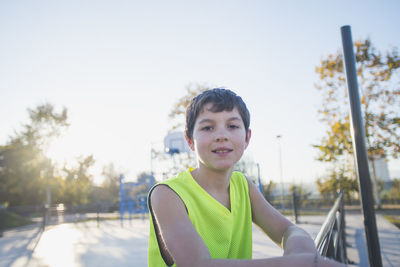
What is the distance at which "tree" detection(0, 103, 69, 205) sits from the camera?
19.1m

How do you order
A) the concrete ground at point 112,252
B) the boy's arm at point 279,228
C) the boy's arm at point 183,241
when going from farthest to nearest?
the concrete ground at point 112,252, the boy's arm at point 279,228, the boy's arm at point 183,241

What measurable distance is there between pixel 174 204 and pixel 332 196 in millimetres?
14603

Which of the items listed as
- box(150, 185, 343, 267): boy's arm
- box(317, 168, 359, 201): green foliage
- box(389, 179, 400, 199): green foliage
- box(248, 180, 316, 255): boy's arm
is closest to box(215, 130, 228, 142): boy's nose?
box(150, 185, 343, 267): boy's arm

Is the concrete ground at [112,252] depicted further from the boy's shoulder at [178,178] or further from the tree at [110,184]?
the tree at [110,184]

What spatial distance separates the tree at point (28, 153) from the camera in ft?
62.5

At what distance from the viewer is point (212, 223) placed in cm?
117

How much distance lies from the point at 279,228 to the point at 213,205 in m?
0.40

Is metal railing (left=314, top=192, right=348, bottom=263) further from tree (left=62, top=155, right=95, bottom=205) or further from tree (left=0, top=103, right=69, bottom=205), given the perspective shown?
tree (left=62, top=155, right=95, bottom=205)

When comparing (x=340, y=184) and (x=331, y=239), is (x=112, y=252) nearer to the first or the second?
(x=331, y=239)

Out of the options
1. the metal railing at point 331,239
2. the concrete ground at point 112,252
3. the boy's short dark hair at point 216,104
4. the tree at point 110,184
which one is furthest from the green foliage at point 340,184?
the tree at point 110,184

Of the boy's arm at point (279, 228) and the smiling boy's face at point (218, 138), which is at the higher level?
the smiling boy's face at point (218, 138)

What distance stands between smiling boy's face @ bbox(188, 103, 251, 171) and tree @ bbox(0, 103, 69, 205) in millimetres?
21657

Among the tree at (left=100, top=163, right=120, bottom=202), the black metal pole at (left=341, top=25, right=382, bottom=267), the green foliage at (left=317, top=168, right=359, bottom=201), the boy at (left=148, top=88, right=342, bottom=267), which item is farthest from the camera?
the tree at (left=100, top=163, right=120, bottom=202)

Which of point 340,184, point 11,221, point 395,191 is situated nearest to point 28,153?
point 11,221
